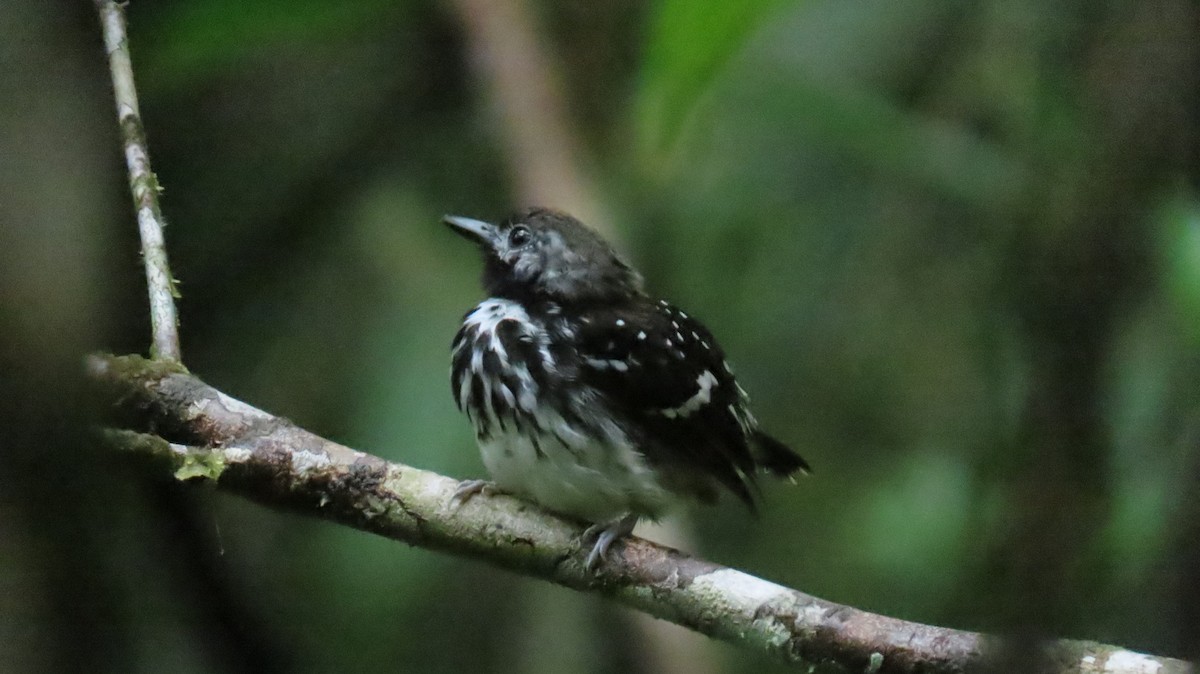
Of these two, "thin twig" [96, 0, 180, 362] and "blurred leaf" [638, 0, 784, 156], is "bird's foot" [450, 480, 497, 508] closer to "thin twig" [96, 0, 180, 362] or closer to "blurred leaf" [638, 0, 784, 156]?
"thin twig" [96, 0, 180, 362]

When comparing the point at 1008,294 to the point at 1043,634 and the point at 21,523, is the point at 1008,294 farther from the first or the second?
the point at 21,523

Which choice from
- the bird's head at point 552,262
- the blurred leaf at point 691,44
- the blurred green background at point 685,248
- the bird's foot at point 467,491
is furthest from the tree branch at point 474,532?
the bird's head at point 552,262

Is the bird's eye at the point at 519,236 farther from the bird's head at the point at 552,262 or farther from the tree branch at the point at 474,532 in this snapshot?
the tree branch at the point at 474,532

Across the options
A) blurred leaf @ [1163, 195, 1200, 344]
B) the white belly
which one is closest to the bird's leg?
the white belly

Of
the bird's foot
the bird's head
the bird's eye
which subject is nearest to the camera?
the bird's foot

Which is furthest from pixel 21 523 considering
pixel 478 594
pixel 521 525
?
pixel 478 594
